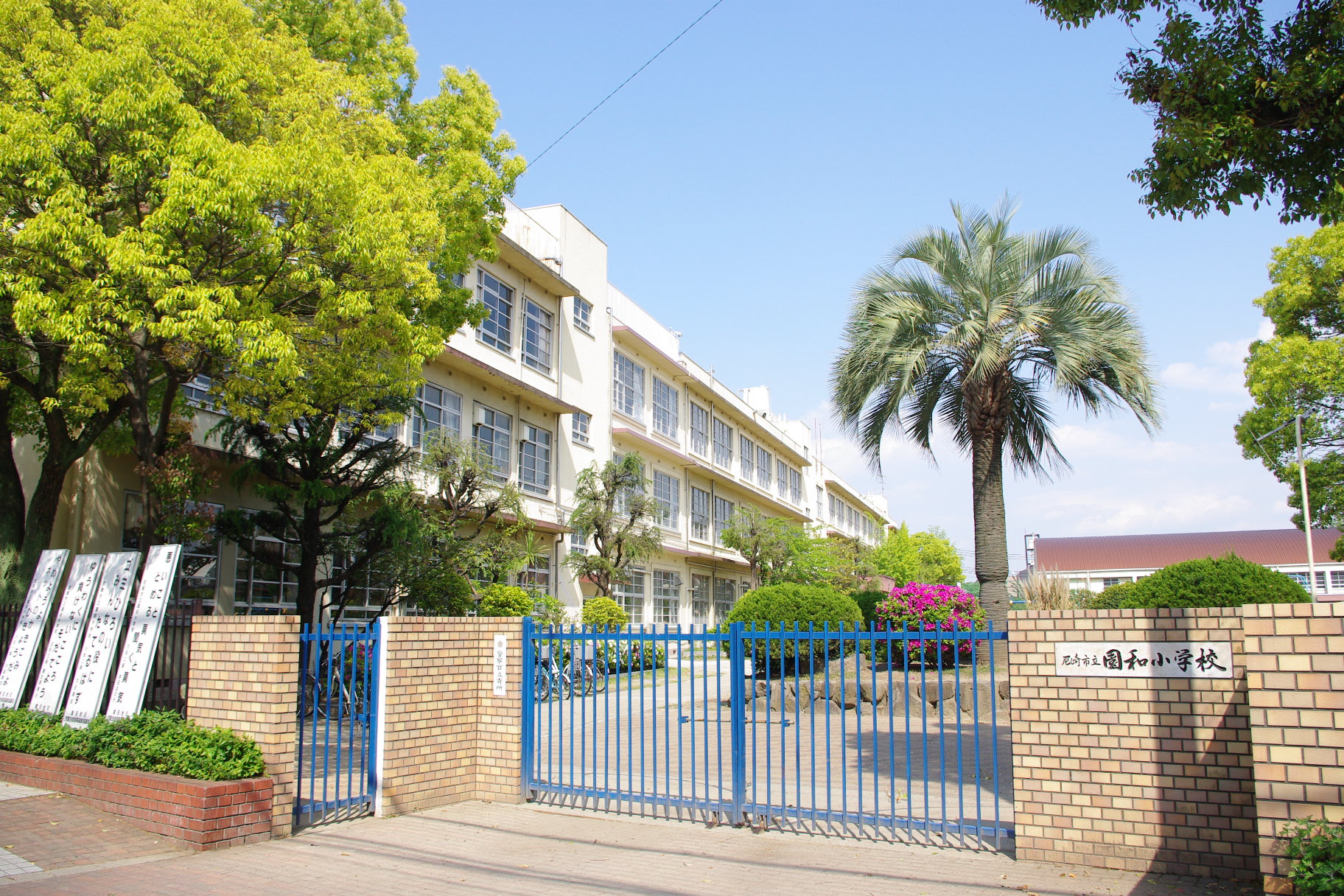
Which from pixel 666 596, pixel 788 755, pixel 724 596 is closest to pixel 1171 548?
pixel 724 596

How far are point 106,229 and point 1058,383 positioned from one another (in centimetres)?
1294

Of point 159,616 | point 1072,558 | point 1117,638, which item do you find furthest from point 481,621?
point 1072,558

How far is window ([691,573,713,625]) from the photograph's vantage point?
38500mm

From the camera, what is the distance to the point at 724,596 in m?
42.4

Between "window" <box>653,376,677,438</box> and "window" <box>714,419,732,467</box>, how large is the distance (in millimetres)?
4506

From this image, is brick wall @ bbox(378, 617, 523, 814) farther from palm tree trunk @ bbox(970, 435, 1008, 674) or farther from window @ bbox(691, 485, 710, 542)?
window @ bbox(691, 485, 710, 542)

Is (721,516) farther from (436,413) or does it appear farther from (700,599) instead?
(436,413)

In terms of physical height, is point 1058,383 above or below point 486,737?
above

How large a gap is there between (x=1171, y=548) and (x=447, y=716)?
76.1 metres

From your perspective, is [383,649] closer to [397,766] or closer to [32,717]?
[397,766]

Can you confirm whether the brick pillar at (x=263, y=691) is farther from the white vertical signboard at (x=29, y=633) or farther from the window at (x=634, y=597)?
the window at (x=634, y=597)

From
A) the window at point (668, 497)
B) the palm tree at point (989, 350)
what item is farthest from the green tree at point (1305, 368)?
the window at point (668, 497)

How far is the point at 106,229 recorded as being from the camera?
36.2 ft

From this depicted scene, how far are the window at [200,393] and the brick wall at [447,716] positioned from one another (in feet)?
33.0
